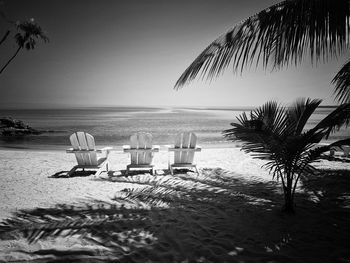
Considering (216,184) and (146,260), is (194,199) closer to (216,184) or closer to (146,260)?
(216,184)

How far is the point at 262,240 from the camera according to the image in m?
2.45

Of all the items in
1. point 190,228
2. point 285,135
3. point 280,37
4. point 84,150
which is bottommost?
point 190,228

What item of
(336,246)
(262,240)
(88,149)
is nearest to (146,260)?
(262,240)

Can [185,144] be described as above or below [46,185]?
above

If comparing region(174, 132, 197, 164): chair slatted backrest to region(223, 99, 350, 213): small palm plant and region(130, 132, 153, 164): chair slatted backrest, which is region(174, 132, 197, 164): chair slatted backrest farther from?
region(223, 99, 350, 213): small palm plant

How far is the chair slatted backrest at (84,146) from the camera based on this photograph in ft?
17.6

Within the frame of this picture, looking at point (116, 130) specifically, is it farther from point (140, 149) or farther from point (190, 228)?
point (190, 228)

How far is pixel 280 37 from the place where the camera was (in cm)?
208

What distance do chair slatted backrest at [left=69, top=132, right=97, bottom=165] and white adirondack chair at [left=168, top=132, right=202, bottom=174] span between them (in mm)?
1892

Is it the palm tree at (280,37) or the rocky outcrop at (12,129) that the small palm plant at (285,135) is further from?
the rocky outcrop at (12,129)

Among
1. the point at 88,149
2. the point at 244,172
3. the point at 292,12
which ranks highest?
the point at 292,12

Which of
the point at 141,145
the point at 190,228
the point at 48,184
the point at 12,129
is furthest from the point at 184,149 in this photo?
the point at 12,129

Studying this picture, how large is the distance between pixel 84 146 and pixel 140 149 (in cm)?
138

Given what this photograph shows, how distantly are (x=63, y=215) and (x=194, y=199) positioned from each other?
196cm
